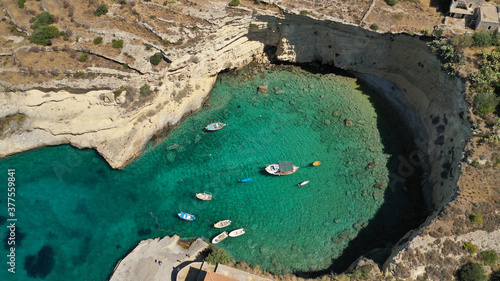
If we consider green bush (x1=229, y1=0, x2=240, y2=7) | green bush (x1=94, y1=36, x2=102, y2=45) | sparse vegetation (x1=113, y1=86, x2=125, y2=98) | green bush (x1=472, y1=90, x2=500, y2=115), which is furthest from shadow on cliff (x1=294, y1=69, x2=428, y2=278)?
green bush (x1=94, y1=36, x2=102, y2=45)

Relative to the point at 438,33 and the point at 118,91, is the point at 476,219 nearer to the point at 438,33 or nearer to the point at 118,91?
the point at 438,33

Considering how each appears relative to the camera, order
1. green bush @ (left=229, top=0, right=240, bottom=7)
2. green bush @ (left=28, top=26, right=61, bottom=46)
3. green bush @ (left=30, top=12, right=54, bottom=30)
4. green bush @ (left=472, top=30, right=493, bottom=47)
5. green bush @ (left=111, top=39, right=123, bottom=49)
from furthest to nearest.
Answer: green bush @ (left=30, top=12, right=54, bottom=30), green bush @ (left=229, top=0, right=240, bottom=7), green bush @ (left=28, top=26, right=61, bottom=46), green bush @ (left=111, top=39, right=123, bottom=49), green bush @ (left=472, top=30, right=493, bottom=47)

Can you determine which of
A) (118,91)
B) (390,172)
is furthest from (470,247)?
(118,91)

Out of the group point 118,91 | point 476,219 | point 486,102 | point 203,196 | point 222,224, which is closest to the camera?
point 476,219

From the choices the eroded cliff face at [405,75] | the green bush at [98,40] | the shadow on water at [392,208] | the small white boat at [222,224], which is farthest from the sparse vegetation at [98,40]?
the shadow on water at [392,208]

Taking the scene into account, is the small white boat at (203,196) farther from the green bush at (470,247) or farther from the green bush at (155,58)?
the green bush at (470,247)

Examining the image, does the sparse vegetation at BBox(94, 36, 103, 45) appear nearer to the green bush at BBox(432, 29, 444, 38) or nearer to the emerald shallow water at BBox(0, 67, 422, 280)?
the emerald shallow water at BBox(0, 67, 422, 280)
